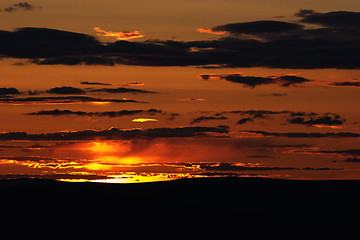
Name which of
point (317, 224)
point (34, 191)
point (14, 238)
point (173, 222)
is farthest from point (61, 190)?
point (317, 224)

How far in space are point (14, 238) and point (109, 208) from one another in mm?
32418

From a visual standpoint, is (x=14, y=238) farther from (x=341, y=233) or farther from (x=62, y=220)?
(x=341, y=233)

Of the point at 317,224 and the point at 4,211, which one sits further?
the point at 317,224

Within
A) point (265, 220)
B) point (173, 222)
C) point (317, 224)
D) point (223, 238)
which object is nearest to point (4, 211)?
point (173, 222)

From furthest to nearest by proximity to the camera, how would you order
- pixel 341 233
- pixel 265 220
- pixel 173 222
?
pixel 265 220, pixel 341 233, pixel 173 222

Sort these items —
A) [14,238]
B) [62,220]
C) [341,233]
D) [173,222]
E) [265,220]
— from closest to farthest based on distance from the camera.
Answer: [14,238]
[62,220]
[173,222]
[341,233]
[265,220]

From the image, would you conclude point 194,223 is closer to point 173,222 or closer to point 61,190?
point 173,222

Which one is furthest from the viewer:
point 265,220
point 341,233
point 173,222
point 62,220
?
point 265,220

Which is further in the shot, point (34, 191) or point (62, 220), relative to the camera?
point (34, 191)

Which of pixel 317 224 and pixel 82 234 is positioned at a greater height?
pixel 82 234

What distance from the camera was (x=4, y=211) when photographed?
471 feet

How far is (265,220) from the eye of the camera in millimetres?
175875

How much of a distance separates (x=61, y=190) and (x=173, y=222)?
3021 cm

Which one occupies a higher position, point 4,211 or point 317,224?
point 4,211
